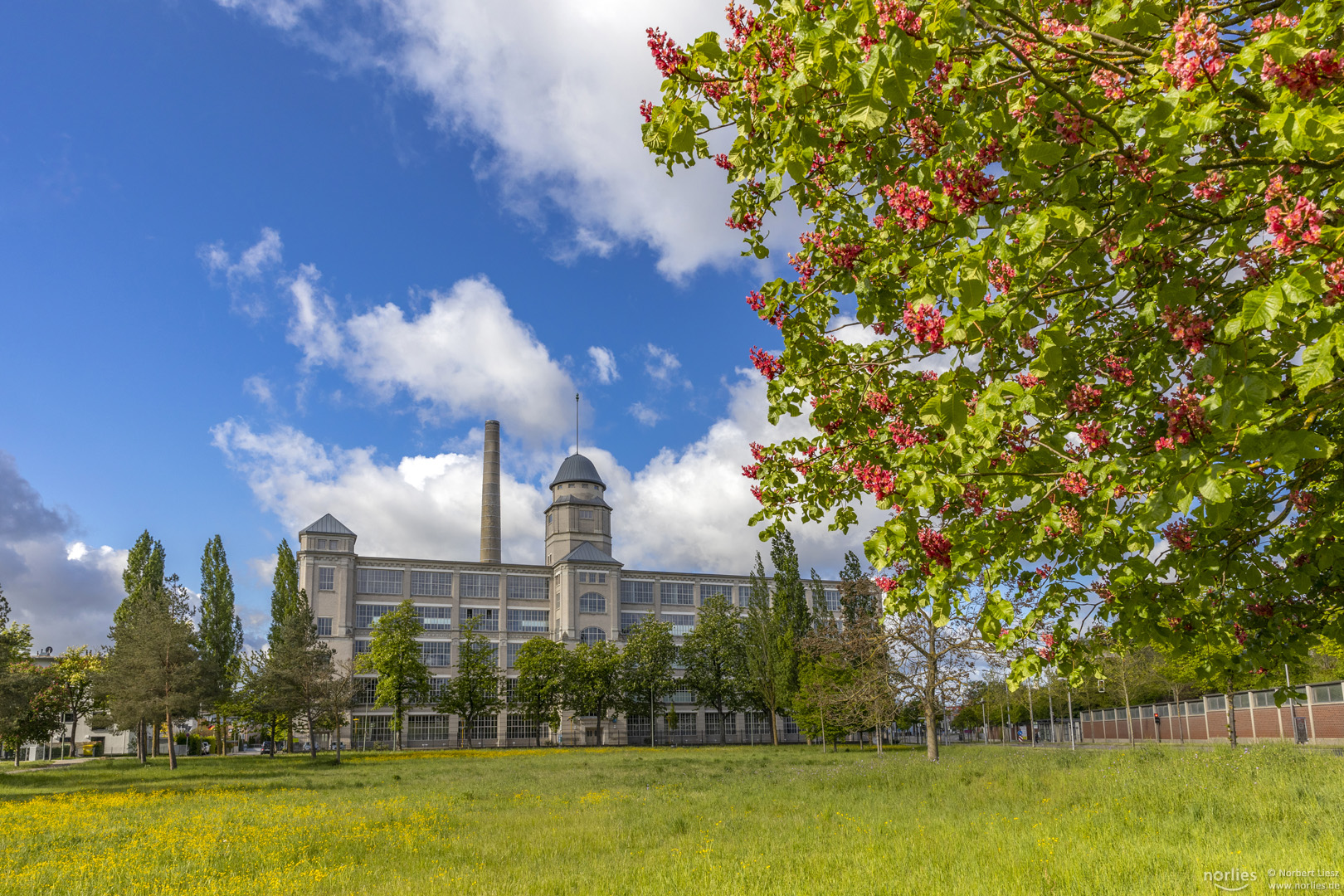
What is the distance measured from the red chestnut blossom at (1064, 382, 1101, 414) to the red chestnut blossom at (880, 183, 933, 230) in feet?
5.61

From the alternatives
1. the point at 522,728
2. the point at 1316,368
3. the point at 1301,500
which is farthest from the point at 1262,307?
the point at 522,728

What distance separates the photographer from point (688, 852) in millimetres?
12656

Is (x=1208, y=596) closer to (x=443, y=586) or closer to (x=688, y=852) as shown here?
(x=688, y=852)

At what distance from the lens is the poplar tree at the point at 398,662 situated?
64500 mm

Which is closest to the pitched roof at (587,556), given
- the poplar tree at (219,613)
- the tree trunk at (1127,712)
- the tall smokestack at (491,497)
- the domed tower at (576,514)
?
the domed tower at (576,514)

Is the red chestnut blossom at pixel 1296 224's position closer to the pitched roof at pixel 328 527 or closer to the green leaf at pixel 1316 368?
the green leaf at pixel 1316 368

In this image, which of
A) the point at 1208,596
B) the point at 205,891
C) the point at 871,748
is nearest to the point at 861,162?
the point at 1208,596

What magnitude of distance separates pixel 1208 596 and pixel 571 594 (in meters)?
82.1

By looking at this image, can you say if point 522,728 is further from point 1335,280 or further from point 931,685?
point 1335,280

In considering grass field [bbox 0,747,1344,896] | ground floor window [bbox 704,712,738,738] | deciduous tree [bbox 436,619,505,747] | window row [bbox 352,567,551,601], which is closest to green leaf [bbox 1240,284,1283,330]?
grass field [bbox 0,747,1344,896]

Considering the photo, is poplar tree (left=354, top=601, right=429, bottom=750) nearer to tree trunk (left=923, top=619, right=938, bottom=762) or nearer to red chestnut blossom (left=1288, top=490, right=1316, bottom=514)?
tree trunk (left=923, top=619, right=938, bottom=762)

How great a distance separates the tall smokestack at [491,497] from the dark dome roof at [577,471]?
7.93m

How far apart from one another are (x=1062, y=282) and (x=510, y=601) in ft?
294

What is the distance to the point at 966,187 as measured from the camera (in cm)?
492
